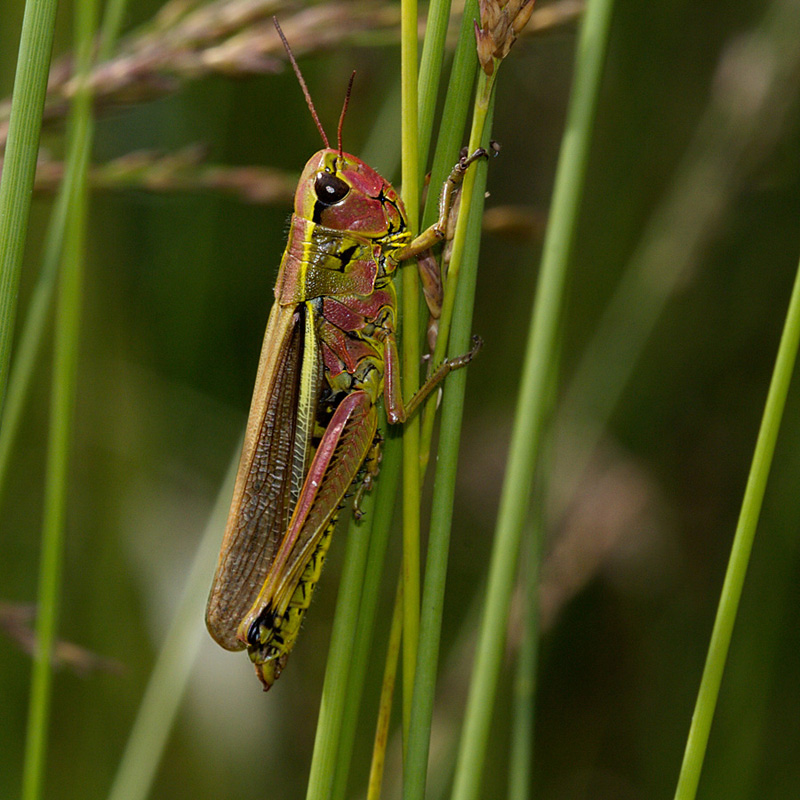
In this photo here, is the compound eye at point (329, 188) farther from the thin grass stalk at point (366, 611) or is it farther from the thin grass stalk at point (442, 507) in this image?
the thin grass stalk at point (366, 611)

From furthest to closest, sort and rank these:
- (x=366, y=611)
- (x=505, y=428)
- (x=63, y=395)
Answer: (x=505, y=428)
(x=63, y=395)
(x=366, y=611)

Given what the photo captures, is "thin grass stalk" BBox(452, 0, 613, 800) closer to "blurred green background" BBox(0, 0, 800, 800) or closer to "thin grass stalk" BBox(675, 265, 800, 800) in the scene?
"thin grass stalk" BBox(675, 265, 800, 800)

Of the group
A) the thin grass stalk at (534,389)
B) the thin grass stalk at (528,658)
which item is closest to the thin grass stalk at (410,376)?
the thin grass stalk at (534,389)

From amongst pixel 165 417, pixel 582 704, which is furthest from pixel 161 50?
pixel 582 704

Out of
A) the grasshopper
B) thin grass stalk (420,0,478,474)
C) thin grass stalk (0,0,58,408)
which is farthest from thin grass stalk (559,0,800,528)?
thin grass stalk (0,0,58,408)

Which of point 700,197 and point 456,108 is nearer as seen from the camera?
point 456,108

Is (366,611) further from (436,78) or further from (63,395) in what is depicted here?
(436,78)

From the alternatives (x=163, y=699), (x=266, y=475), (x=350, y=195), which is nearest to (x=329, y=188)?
(x=350, y=195)

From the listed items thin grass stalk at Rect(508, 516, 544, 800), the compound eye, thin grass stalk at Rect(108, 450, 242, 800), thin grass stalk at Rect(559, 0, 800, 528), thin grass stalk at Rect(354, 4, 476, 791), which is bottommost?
thin grass stalk at Rect(108, 450, 242, 800)
